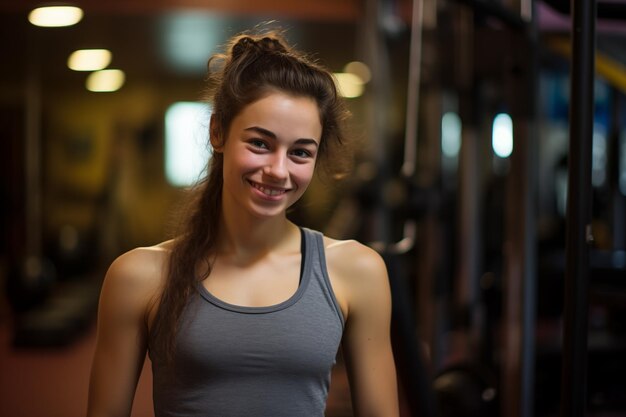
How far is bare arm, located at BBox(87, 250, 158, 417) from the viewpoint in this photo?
110 cm

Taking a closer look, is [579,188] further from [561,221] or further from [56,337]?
[561,221]

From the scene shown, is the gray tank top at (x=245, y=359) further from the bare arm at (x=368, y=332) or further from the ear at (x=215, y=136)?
the ear at (x=215, y=136)

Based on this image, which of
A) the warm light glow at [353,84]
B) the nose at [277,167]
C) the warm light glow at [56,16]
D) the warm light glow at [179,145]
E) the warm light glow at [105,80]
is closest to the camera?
the nose at [277,167]

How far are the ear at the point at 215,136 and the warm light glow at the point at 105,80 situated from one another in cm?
257

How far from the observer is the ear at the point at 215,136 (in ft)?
3.71

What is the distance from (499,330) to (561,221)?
136 cm

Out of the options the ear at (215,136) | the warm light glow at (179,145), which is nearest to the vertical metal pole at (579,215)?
the ear at (215,136)

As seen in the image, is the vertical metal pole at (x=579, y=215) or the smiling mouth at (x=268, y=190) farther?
the vertical metal pole at (x=579, y=215)

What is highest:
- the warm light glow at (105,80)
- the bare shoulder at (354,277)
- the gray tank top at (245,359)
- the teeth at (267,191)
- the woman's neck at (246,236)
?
the warm light glow at (105,80)

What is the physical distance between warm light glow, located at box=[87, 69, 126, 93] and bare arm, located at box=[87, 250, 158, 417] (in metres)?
2.61

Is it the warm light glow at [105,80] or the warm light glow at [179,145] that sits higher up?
the warm light glow at [105,80]

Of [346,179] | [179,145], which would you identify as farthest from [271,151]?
[179,145]

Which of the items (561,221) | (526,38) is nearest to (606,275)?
(526,38)

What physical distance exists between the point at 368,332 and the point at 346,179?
0.89 meters
